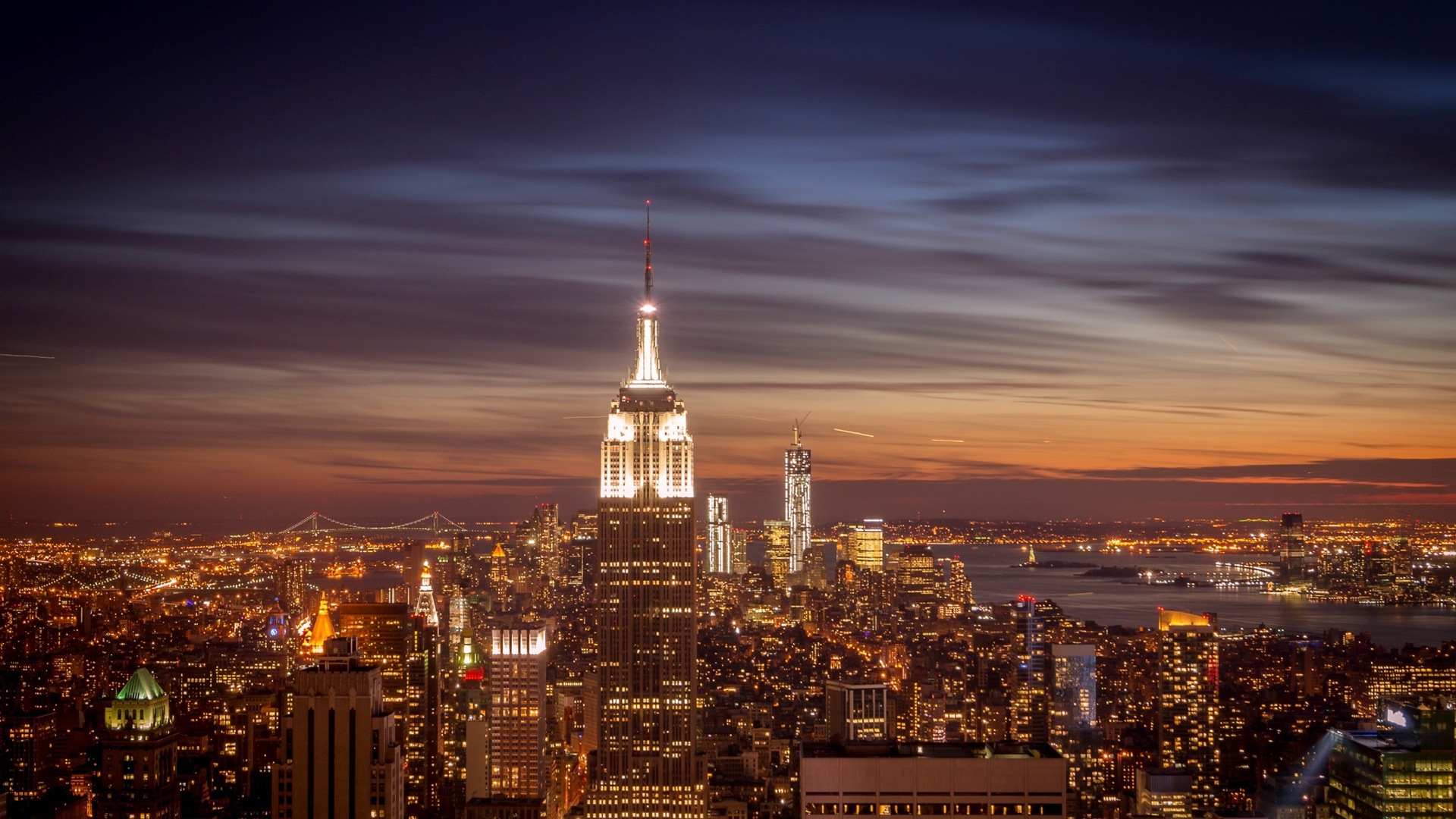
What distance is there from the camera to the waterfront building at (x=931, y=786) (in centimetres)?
1088

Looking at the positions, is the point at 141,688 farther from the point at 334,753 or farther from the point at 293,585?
the point at 334,753

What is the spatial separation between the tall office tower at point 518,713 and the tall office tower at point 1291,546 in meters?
12.2

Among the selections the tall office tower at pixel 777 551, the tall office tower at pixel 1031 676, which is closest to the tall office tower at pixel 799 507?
the tall office tower at pixel 777 551

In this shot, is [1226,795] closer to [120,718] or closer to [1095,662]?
[1095,662]

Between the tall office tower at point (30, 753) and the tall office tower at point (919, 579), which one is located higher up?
the tall office tower at point (919, 579)

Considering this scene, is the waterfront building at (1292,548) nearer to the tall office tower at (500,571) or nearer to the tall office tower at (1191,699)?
the tall office tower at (1191,699)

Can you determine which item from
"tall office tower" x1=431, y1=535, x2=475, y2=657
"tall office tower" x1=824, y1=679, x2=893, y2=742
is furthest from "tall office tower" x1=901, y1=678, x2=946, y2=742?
"tall office tower" x1=431, y1=535, x2=475, y2=657

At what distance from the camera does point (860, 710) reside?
27781mm

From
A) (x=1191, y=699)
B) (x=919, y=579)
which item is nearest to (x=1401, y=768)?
(x=1191, y=699)

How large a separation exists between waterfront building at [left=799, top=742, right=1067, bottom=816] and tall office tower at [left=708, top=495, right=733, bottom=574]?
50.5 ft

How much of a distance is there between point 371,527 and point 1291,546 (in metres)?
12.6

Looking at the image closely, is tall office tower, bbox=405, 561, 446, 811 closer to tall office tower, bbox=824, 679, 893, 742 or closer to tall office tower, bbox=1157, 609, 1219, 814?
tall office tower, bbox=824, 679, 893, 742

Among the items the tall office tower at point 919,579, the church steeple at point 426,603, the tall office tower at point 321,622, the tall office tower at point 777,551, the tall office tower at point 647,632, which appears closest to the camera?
the tall office tower at point 321,622

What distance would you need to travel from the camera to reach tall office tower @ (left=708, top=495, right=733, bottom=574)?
2802 cm
